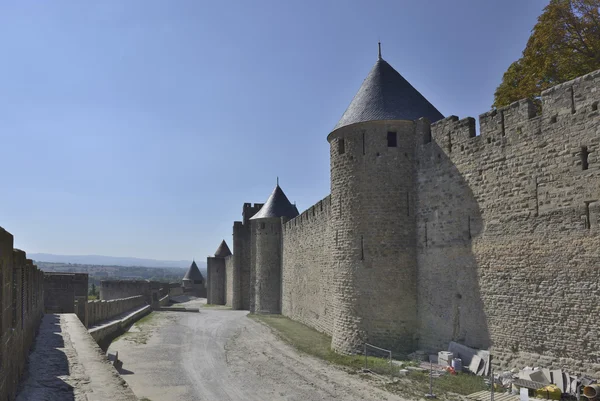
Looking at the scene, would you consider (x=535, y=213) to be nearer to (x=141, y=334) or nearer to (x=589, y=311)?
(x=589, y=311)

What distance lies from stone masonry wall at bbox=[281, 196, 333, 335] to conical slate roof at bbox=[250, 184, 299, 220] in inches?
87.1

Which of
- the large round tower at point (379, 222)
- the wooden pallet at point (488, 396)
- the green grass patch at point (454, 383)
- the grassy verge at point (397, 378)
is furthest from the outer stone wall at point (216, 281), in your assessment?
the wooden pallet at point (488, 396)

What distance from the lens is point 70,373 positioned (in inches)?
311

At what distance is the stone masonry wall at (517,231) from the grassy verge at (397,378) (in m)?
1.21

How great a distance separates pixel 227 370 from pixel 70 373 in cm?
677

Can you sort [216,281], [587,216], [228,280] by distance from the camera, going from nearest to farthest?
[587,216]
[228,280]
[216,281]

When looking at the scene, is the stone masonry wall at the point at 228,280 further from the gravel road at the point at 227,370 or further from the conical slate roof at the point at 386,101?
the conical slate roof at the point at 386,101

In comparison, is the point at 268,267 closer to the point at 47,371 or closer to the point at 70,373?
the point at 47,371

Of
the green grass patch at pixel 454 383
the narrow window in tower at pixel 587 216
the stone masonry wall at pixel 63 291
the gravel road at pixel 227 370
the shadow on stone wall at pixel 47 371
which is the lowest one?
the gravel road at pixel 227 370

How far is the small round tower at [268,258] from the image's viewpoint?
106ft

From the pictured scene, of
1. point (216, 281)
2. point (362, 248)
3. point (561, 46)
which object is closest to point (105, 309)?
point (362, 248)

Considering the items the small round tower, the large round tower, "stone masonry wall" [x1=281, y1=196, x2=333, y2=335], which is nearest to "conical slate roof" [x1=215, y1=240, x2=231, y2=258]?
the small round tower

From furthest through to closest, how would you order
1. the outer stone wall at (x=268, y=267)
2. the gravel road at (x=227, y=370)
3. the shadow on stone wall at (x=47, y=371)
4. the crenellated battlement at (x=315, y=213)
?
the outer stone wall at (x=268, y=267) → the crenellated battlement at (x=315, y=213) → the gravel road at (x=227, y=370) → the shadow on stone wall at (x=47, y=371)

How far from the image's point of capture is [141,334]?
21.5 m
